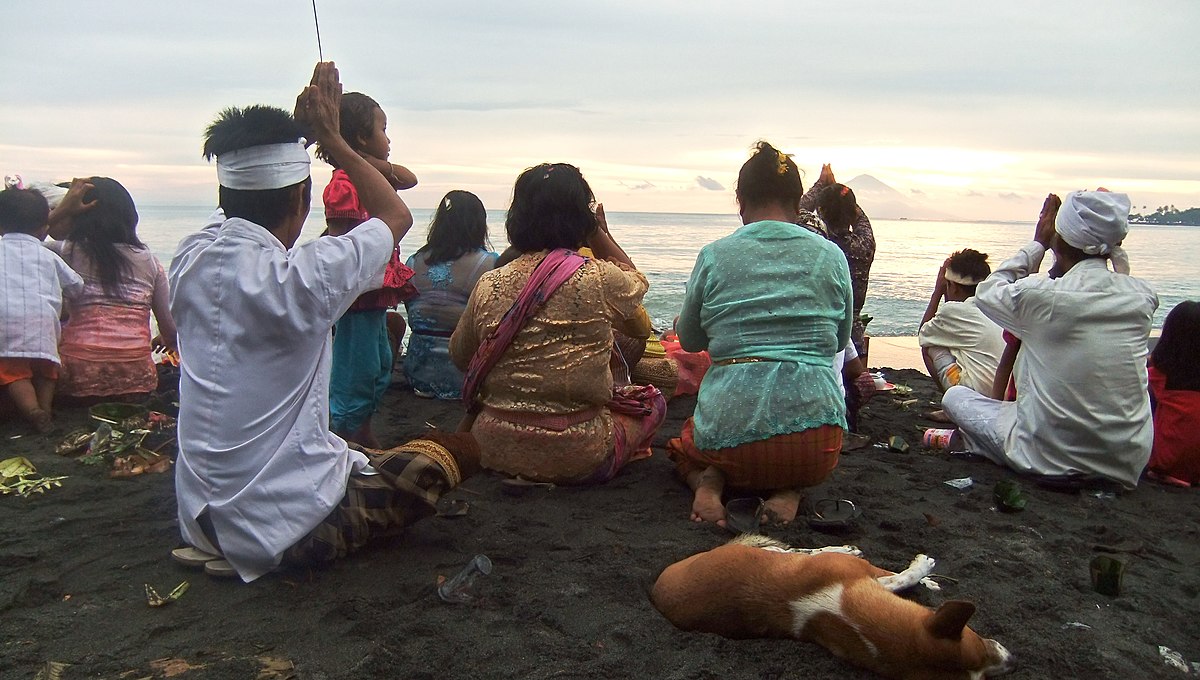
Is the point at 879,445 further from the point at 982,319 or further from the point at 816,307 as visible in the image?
the point at 816,307

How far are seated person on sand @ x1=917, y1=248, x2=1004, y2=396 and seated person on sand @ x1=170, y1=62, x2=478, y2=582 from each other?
3828 millimetres

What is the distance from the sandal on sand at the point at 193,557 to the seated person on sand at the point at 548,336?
4.27 feet

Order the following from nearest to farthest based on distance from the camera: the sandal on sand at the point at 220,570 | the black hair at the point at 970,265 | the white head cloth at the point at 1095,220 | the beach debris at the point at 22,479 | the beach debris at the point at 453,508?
→ 1. the sandal on sand at the point at 220,570
2. the beach debris at the point at 453,508
3. the beach debris at the point at 22,479
4. the white head cloth at the point at 1095,220
5. the black hair at the point at 970,265

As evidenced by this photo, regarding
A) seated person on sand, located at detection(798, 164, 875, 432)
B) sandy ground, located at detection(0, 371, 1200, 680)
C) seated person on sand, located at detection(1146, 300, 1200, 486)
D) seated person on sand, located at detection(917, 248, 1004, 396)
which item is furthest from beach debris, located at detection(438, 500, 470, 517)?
seated person on sand, located at detection(1146, 300, 1200, 486)

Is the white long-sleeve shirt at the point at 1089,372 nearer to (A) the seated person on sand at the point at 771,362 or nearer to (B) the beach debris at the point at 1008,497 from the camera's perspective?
(B) the beach debris at the point at 1008,497

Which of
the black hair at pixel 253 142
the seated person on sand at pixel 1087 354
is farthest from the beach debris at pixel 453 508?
the seated person on sand at pixel 1087 354

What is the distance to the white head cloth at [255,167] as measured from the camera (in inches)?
108

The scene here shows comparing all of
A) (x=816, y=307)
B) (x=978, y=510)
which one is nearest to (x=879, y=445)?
(x=978, y=510)

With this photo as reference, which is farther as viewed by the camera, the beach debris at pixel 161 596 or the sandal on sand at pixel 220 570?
the sandal on sand at pixel 220 570

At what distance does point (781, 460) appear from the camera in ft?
11.6

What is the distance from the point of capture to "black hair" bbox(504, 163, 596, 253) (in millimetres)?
3762

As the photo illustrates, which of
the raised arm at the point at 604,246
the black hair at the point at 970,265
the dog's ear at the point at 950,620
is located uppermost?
the raised arm at the point at 604,246

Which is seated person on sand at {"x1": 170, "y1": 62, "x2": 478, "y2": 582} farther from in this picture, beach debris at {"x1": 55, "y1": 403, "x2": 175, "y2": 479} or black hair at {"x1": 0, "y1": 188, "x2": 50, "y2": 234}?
black hair at {"x1": 0, "y1": 188, "x2": 50, "y2": 234}

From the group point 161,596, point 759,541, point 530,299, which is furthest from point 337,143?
point 759,541
